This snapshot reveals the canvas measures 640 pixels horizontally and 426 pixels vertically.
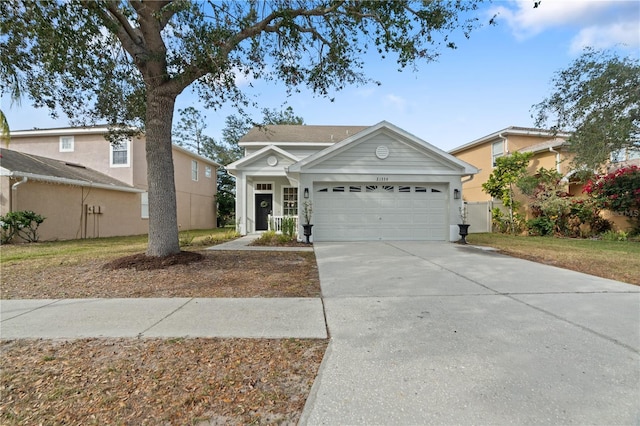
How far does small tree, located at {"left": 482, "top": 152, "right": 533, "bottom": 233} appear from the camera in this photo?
15148 millimetres

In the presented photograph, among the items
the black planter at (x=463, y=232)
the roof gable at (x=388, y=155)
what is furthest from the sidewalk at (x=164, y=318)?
the black planter at (x=463, y=232)

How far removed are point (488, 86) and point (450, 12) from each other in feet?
17.7

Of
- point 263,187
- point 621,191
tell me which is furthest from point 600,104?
point 263,187

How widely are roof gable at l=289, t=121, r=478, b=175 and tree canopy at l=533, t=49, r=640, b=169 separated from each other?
14.1 feet

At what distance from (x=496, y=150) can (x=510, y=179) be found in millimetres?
3649

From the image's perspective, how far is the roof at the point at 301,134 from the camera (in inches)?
688

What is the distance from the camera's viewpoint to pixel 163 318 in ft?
11.8

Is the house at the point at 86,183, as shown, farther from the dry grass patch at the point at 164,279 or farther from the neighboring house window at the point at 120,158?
the dry grass patch at the point at 164,279

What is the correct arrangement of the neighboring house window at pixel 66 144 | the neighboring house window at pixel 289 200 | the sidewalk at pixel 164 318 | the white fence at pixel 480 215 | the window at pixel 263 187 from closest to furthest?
the sidewalk at pixel 164 318 < the neighboring house window at pixel 289 200 < the window at pixel 263 187 < the white fence at pixel 480 215 < the neighboring house window at pixel 66 144

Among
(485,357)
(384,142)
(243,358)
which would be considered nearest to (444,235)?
(384,142)

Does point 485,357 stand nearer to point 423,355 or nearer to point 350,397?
point 423,355

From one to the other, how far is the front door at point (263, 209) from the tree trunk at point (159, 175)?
8724 mm

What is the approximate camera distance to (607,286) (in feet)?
16.5

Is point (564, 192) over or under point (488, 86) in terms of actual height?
under
